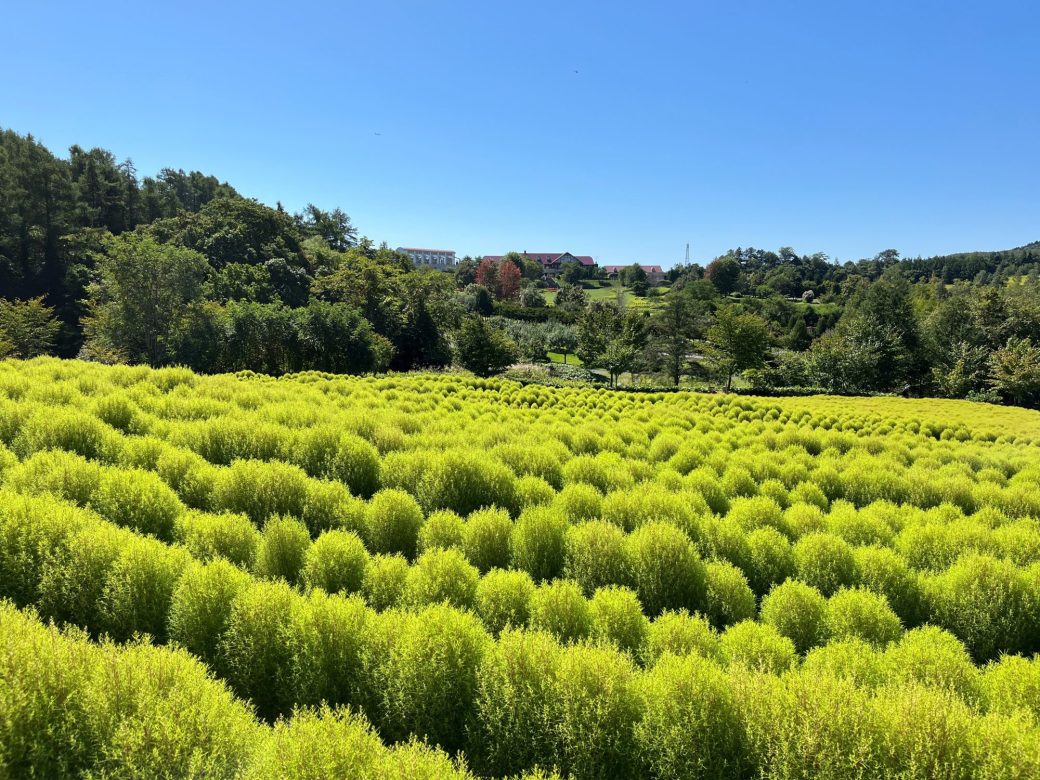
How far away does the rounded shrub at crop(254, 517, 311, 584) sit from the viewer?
5707 mm

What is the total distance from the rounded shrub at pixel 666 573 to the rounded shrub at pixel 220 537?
4.52 m

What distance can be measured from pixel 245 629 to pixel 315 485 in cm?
330

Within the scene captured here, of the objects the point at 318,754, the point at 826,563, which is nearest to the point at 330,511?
the point at 318,754

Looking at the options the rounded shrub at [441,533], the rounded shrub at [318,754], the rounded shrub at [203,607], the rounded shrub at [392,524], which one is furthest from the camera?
the rounded shrub at [392,524]

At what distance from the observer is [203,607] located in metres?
4.43

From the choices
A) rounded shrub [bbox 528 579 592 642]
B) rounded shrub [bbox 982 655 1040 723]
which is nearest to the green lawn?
rounded shrub [bbox 528 579 592 642]

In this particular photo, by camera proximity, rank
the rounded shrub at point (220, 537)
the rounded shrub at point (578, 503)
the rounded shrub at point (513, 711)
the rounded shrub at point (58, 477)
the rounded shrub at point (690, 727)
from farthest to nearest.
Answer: the rounded shrub at point (578, 503) < the rounded shrub at point (58, 477) < the rounded shrub at point (220, 537) < the rounded shrub at point (513, 711) < the rounded shrub at point (690, 727)

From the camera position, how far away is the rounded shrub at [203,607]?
4.33 metres

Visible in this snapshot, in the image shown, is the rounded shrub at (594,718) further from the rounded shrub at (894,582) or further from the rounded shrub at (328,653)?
the rounded shrub at (894,582)

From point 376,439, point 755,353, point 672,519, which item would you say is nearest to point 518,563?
point 672,519

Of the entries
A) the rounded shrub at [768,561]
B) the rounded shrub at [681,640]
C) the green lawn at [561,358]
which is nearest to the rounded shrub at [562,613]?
the rounded shrub at [681,640]

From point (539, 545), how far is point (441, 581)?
1.72m

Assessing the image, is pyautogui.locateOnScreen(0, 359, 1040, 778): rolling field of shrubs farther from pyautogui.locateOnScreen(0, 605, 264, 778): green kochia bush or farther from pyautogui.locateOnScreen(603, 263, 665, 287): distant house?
pyautogui.locateOnScreen(603, 263, 665, 287): distant house

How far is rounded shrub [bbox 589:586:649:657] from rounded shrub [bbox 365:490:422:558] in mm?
2882
